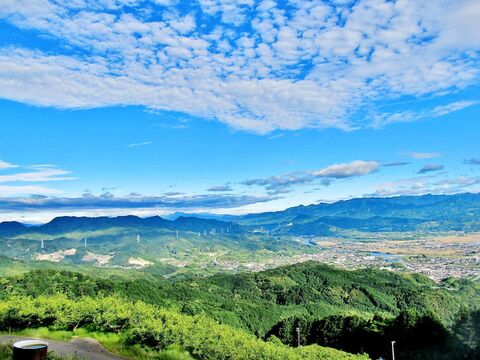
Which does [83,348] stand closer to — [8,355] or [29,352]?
[8,355]

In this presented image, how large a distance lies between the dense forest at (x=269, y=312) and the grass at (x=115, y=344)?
28.1 inches

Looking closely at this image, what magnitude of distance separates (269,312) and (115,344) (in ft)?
334

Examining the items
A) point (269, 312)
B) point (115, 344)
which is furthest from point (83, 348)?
point (269, 312)

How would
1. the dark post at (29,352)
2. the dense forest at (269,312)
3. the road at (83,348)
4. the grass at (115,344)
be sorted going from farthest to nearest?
1. the dense forest at (269,312)
2. the grass at (115,344)
3. the road at (83,348)
4. the dark post at (29,352)

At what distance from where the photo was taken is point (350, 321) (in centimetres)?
6819

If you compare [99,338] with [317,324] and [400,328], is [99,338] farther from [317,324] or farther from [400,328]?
[317,324]

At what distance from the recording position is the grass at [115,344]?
20.8 metres

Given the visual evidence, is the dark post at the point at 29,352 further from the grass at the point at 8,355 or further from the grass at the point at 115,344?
the grass at the point at 115,344

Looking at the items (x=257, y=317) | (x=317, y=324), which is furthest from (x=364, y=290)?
(x=317, y=324)

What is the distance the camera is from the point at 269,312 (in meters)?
119

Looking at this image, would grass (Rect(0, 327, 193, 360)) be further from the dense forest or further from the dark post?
the dark post

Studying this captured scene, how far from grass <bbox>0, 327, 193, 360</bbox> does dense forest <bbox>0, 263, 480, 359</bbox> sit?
71cm

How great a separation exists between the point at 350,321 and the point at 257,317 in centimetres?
4858

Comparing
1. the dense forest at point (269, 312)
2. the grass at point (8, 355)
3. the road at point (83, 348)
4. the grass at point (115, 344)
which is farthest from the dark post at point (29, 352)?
the dense forest at point (269, 312)
